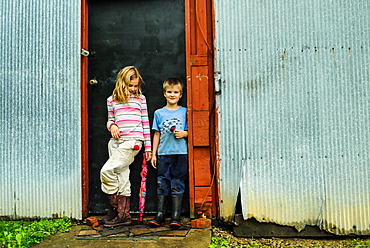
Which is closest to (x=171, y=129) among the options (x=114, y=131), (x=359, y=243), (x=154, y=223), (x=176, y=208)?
(x=114, y=131)

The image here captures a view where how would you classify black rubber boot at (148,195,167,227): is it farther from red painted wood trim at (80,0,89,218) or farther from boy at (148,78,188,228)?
red painted wood trim at (80,0,89,218)

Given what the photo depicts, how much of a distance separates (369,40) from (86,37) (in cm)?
338

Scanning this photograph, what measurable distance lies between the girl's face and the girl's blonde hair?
32 mm

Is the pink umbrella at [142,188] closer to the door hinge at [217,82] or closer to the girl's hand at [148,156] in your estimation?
the girl's hand at [148,156]

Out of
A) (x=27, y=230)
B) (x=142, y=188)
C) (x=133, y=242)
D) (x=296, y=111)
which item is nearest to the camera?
(x=133, y=242)

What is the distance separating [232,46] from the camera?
4305mm

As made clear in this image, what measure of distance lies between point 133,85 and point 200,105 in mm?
865

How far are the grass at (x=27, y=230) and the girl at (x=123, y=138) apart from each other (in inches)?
21.0

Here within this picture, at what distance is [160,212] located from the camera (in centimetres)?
425

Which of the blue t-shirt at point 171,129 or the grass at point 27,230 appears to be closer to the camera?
the grass at point 27,230

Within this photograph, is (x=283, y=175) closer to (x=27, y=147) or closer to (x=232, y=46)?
(x=232, y=46)

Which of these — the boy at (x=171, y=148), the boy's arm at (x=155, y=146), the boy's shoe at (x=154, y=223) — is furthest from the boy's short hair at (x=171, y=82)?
the boy's shoe at (x=154, y=223)

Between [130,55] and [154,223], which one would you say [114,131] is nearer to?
Answer: [130,55]

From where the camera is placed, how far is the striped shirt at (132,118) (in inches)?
174
